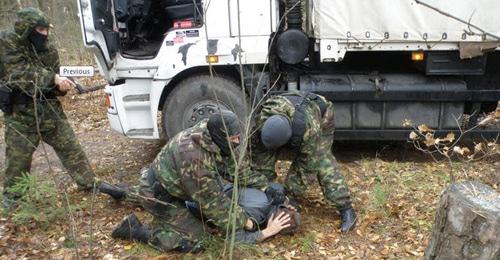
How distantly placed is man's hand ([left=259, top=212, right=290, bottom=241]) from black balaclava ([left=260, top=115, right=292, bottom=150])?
59 centimetres

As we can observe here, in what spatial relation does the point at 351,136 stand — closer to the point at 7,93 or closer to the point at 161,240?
the point at 161,240

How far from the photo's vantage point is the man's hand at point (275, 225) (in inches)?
152

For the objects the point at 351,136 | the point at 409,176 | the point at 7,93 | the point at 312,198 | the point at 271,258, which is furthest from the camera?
the point at 351,136

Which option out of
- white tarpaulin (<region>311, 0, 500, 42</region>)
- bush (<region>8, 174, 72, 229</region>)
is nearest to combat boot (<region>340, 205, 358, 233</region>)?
white tarpaulin (<region>311, 0, 500, 42</region>)

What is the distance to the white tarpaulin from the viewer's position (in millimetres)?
4949

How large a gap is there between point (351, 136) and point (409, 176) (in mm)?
813

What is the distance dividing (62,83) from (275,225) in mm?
2369

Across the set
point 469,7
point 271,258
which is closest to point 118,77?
point 271,258

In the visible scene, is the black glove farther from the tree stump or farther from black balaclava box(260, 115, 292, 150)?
the tree stump

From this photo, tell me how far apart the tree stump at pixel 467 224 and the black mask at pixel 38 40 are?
363 cm

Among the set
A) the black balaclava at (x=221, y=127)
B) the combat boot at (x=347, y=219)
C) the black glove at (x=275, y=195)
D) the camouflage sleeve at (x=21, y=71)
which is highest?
the camouflage sleeve at (x=21, y=71)

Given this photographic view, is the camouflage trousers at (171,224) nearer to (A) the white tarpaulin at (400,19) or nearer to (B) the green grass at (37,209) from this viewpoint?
(B) the green grass at (37,209)

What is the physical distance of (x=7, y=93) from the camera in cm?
437

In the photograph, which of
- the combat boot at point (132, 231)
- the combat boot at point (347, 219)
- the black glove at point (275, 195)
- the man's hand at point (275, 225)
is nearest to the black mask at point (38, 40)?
the combat boot at point (132, 231)
